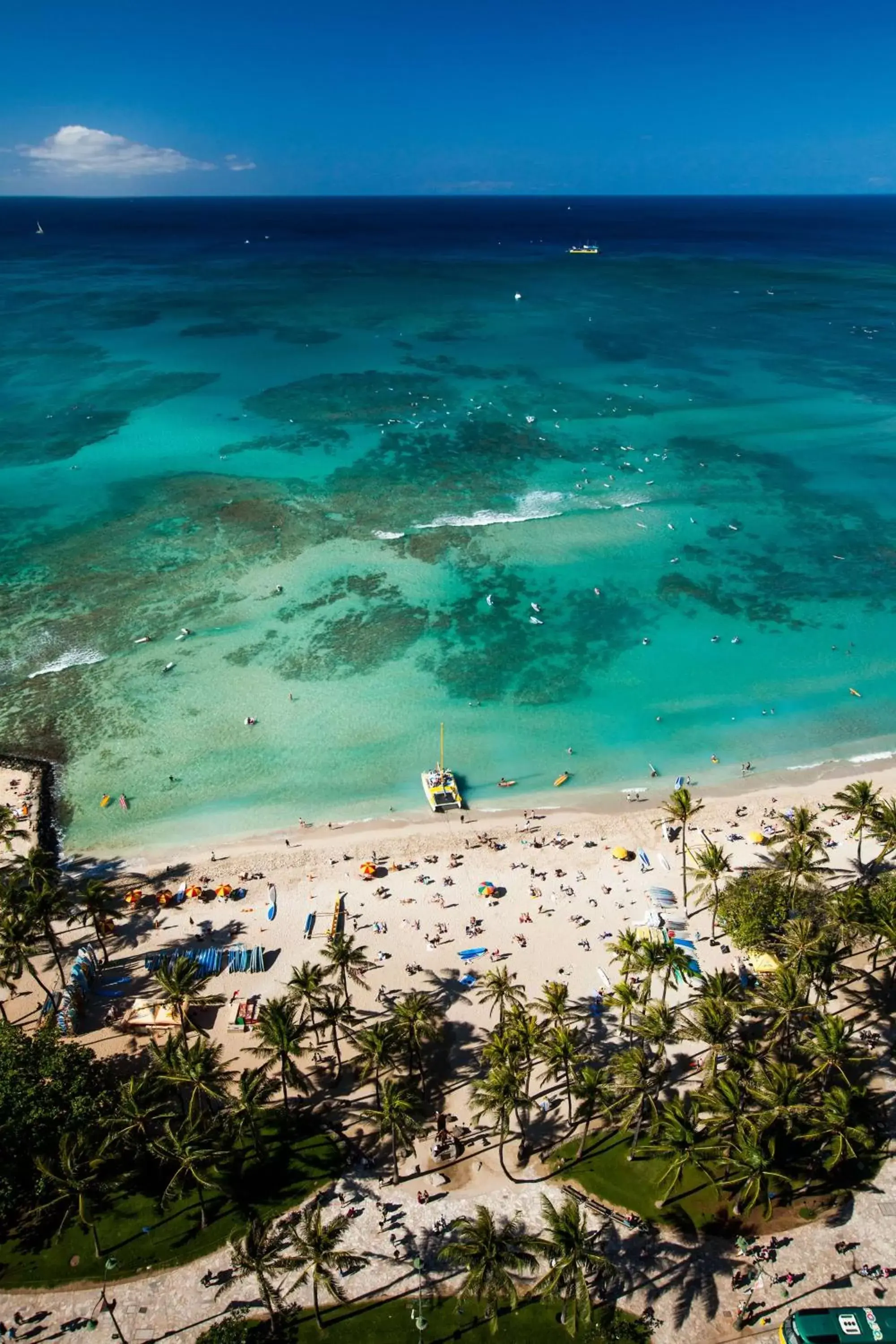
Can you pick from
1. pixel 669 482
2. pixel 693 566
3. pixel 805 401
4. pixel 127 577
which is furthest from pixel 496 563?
pixel 805 401

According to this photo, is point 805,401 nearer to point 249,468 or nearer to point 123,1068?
point 249,468

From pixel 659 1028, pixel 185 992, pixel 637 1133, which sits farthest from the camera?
pixel 185 992

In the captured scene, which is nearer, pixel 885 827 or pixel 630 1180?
pixel 630 1180

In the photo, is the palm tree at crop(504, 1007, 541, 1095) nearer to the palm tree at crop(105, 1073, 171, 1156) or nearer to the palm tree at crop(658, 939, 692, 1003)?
the palm tree at crop(658, 939, 692, 1003)

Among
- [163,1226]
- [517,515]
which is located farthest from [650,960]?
[517,515]

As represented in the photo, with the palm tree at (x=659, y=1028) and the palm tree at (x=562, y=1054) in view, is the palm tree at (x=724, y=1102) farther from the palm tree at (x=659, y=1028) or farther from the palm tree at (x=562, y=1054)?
the palm tree at (x=562, y=1054)

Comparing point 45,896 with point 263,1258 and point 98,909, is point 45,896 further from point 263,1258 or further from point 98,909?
point 263,1258
